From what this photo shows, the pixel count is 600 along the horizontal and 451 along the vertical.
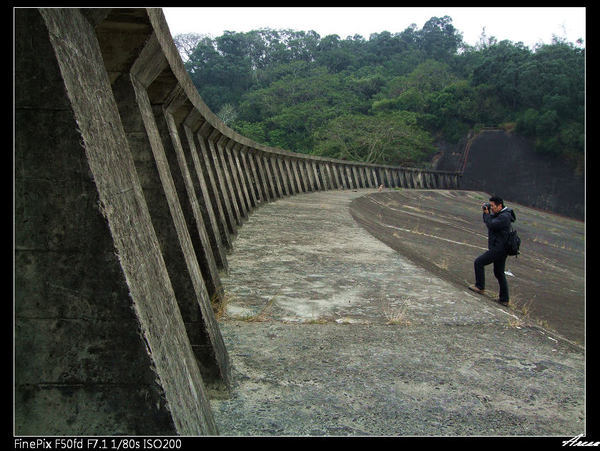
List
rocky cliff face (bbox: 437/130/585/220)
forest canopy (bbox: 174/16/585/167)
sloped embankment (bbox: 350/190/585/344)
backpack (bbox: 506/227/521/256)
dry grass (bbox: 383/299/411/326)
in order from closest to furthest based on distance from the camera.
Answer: dry grass (bbox: 383/299/411/326)
backpack (bbox: 506/227/521/256)
sloped embankment (bbox: 350/190/585/344)
rocky cliff face (bbox: 437/130/585/220)
forest canopy (bbox: 174/16/585/167)

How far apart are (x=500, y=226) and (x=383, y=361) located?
3987 millimetres

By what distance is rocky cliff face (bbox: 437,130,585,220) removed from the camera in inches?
1366

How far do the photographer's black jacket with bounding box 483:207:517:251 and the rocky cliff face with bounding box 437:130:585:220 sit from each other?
98.4 ft

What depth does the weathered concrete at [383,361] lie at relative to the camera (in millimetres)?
2896

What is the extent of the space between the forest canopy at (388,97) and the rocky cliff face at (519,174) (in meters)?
0.97

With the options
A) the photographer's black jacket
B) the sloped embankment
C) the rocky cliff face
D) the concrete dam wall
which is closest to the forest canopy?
the rocky cliff face

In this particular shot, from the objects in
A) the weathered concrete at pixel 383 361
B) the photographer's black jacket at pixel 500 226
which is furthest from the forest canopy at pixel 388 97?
the weathered concrete at pixel 383 361

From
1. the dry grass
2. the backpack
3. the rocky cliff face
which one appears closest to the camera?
the dry grass

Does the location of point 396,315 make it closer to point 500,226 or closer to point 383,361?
point 383,361

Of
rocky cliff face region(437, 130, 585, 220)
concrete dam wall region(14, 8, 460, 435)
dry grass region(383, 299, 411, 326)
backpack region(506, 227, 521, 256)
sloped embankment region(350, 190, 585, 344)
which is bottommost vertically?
rocky cliff face region(437, 130, 585, 220)

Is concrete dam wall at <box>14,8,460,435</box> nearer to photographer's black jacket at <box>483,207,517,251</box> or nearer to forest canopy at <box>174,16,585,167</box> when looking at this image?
photographer's black jacket at <box>483,207,517,251</box>

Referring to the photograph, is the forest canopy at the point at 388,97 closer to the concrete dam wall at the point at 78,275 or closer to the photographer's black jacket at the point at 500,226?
the photographer's black jacket at the point at 500,226

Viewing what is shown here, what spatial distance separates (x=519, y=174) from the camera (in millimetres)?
37750
